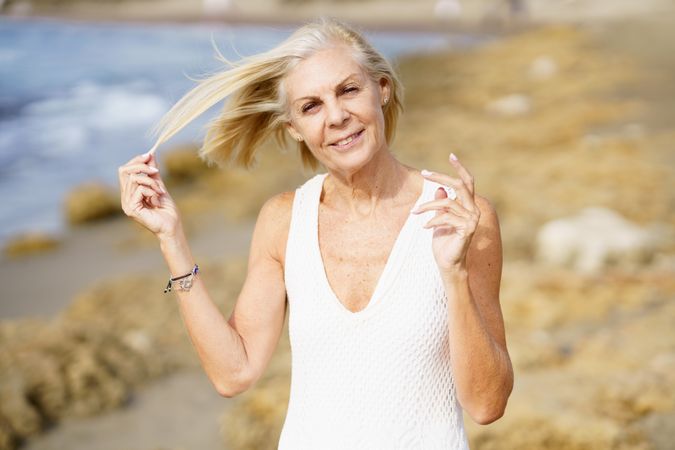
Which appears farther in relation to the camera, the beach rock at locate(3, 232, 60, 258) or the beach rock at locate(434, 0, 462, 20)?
the beach rock at locate(434, 0, 462, 20)

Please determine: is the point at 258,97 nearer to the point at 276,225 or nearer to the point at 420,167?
the point at 276,225

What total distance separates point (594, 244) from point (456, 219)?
5026 millimetres

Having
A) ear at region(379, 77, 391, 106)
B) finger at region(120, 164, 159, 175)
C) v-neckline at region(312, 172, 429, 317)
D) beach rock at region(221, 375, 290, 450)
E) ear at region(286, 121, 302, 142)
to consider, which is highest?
ear at region(379, 77, 391, 106)

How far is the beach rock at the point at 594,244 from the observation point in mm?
6602

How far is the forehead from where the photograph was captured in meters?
2.25

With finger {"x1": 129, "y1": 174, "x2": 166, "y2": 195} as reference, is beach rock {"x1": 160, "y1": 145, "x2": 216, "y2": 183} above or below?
below

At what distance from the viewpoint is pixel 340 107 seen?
2.24 m

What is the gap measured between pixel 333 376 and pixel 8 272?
8.26m

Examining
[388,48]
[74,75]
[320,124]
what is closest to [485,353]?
[320,124]

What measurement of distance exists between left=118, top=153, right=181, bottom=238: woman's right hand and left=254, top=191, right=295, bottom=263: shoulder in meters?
0.26

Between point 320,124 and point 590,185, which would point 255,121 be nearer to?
point 320,124

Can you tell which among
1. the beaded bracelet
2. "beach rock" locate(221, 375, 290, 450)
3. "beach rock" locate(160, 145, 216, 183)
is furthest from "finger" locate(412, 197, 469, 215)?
"beach rock" locate(160, 145, 216, 183)

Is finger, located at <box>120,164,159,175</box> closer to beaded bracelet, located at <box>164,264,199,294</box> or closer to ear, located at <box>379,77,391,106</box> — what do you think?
beaded bracelet, located at <box>164,264,199,294</box>

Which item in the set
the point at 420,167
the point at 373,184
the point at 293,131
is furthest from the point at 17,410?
the point at 420,167
